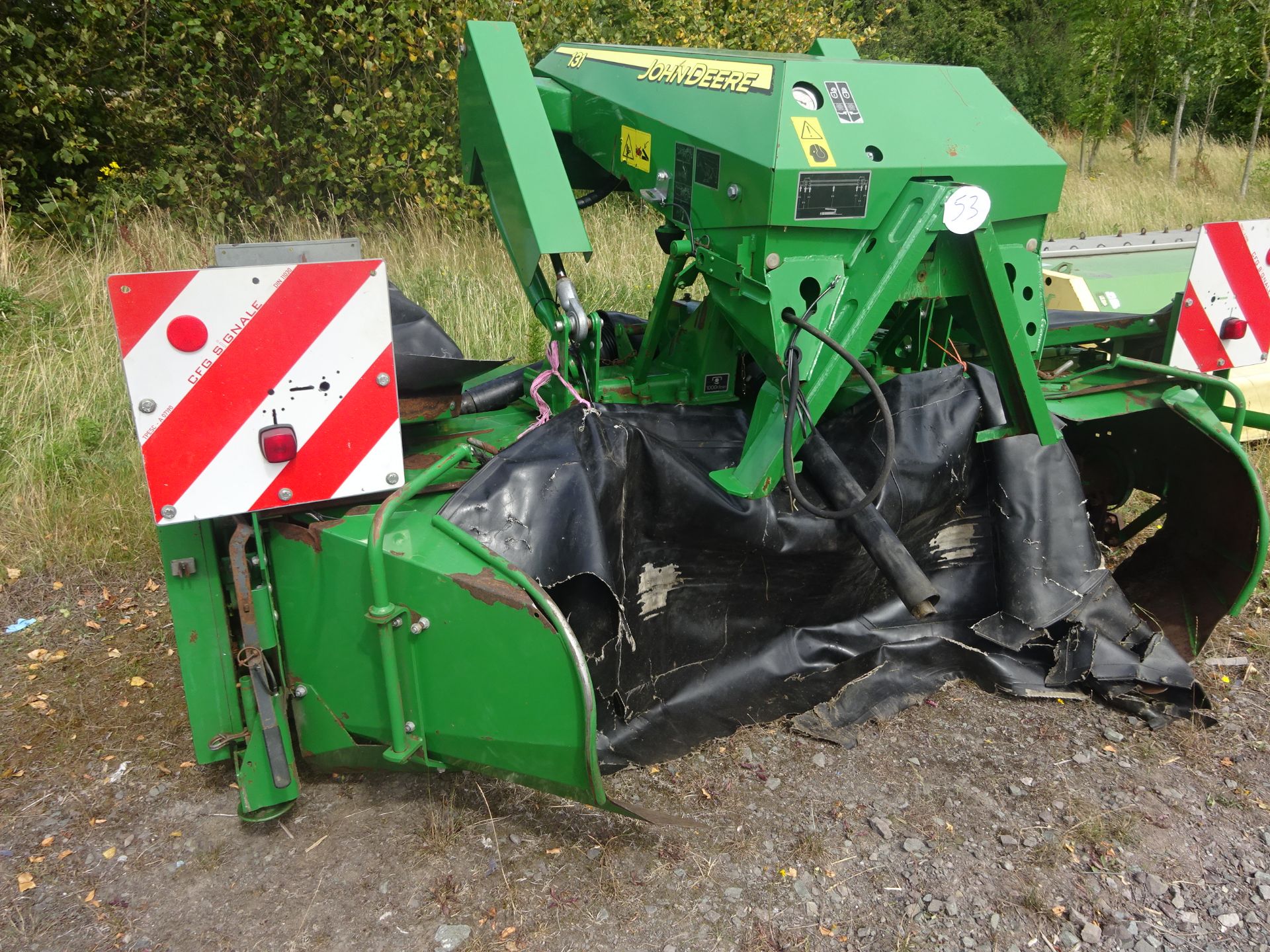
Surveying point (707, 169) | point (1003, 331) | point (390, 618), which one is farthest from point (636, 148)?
point (390, 618)

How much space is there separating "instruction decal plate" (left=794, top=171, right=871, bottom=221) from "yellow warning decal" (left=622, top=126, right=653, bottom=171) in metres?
0.71

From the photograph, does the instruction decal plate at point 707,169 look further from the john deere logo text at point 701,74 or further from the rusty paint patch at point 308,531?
the rusty paint patch at point 308,531

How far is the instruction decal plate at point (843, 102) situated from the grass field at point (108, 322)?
2435 mm

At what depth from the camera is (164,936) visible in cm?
204

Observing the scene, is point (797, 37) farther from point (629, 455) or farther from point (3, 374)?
point (629, 455)

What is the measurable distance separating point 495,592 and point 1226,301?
2.61 meters

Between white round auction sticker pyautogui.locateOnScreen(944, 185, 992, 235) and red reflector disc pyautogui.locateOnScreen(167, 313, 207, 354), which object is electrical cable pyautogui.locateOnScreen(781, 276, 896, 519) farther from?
red reflector disc pyautogui.locateOnScreen(167, 313, 207, 354)

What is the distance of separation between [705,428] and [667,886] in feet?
4.23

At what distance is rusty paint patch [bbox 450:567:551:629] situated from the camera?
1902 millimetres

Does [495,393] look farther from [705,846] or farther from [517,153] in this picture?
[705,846]

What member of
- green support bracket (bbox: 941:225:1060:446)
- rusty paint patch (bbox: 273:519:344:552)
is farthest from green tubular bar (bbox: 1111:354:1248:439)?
rusty paint patch (bbox: 273:519:344:552)

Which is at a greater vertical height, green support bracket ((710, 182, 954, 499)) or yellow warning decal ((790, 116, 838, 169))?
yellow warning decal ((790, 116, 838, 169))

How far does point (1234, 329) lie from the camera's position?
10.2ft

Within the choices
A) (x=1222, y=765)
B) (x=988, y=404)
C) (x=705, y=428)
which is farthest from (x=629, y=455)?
(x=1222, y=765)
